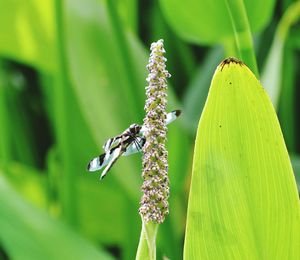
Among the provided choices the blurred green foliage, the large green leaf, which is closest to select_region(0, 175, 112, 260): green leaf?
the blurred green foliage

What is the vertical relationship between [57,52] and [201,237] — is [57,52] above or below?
above

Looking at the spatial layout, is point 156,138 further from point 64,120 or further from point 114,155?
point 64,120

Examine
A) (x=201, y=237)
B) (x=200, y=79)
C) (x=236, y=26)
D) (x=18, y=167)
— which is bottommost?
(x=201, y=237)

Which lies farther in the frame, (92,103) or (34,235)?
(92,103)

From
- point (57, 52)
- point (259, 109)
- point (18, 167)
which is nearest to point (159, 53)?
point (259, 109)

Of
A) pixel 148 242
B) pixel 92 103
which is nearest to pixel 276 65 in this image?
pixel 92 103

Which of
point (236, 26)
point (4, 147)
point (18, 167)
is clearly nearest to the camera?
point (236, 26)

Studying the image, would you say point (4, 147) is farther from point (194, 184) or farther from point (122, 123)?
point (194, 184)

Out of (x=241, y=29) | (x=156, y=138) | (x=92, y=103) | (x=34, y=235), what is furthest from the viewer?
(x=92, y=103)
